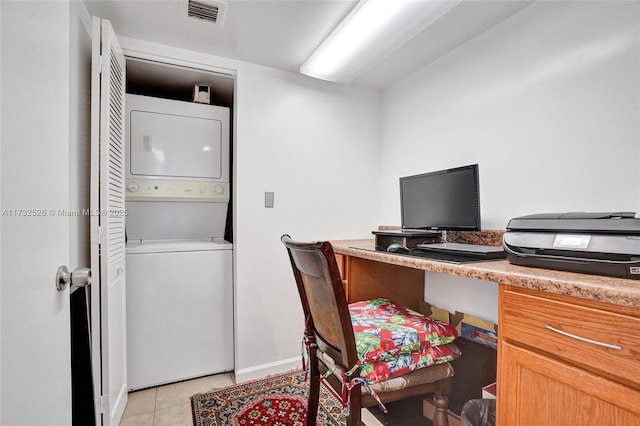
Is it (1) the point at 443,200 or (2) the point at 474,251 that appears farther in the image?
(1) the point at 443,200

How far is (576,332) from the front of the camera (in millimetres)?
801

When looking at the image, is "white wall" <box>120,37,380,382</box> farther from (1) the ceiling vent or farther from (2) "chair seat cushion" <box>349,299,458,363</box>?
(2) "chair seat cushion" <box>349,299,458,363</box>

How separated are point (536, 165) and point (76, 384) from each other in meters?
2.30

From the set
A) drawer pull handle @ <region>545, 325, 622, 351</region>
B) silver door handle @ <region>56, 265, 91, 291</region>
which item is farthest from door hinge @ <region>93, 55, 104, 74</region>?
drawer pull handle @ <region>545, 325, 622, 351</region>

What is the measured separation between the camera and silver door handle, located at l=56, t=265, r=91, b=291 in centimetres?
73

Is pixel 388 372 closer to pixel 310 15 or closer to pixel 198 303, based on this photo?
pixel 198 303

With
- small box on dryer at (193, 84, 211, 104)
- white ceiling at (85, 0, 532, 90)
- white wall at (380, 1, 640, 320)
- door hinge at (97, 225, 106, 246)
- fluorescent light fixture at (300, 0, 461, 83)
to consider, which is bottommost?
door hinge at (97, 225, 106, 246)

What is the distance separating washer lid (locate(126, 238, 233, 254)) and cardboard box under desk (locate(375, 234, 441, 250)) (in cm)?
108

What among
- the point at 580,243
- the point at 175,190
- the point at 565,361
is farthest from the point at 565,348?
the point at 175,190

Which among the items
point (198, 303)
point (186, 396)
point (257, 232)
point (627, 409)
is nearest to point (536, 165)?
point (627, 409)

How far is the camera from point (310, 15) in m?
1.68

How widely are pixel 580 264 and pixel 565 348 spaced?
0.81 ft

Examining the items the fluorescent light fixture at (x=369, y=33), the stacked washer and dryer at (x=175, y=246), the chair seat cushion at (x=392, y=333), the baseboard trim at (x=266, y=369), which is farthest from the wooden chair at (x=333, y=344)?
the fluorescent light fixture at (x=369, y=33)

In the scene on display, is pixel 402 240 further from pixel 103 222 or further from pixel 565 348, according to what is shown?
pixel 103 222
